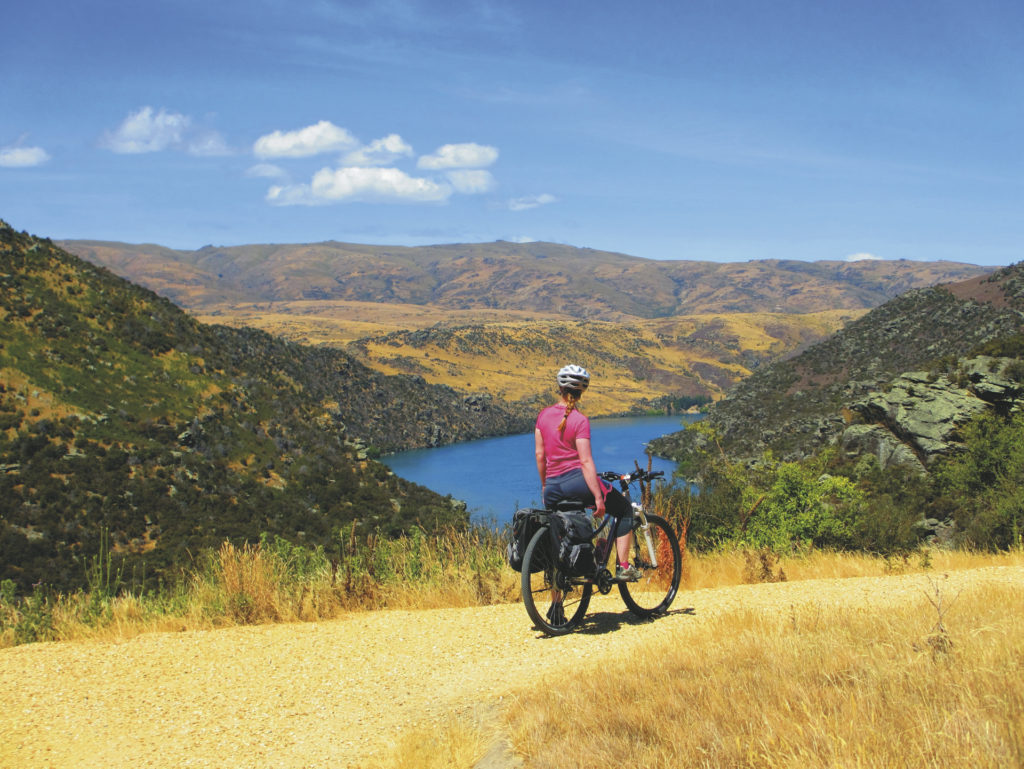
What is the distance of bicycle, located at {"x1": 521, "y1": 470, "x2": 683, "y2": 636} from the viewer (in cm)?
567

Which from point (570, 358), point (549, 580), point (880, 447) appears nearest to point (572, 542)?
point (549, 580)

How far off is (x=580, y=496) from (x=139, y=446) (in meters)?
36.3

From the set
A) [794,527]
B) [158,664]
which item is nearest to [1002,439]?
[794,527]

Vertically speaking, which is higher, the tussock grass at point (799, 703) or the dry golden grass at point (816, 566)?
the tussock grass at point (799, 703)

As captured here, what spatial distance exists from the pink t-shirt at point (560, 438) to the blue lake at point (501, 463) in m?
52.3

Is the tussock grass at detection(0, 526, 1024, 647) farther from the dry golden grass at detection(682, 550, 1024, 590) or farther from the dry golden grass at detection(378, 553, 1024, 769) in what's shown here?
the dry golden grass at detection(378, 553, 1024, 769)

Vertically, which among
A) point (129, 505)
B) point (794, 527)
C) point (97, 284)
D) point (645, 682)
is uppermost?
point (97, 284)

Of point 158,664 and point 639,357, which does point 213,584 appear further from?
point 639,357

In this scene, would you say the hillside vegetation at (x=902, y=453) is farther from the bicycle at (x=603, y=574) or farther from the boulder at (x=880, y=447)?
the bicycle at (x=603, y=574)

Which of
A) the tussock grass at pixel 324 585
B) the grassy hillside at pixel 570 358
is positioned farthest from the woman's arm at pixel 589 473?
the grassy hillside at pixel 570 358

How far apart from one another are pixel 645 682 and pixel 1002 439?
20.6m

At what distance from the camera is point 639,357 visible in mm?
175125

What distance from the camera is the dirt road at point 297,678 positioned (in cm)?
413

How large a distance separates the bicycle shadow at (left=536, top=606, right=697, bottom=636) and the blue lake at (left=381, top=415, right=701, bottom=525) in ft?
169
